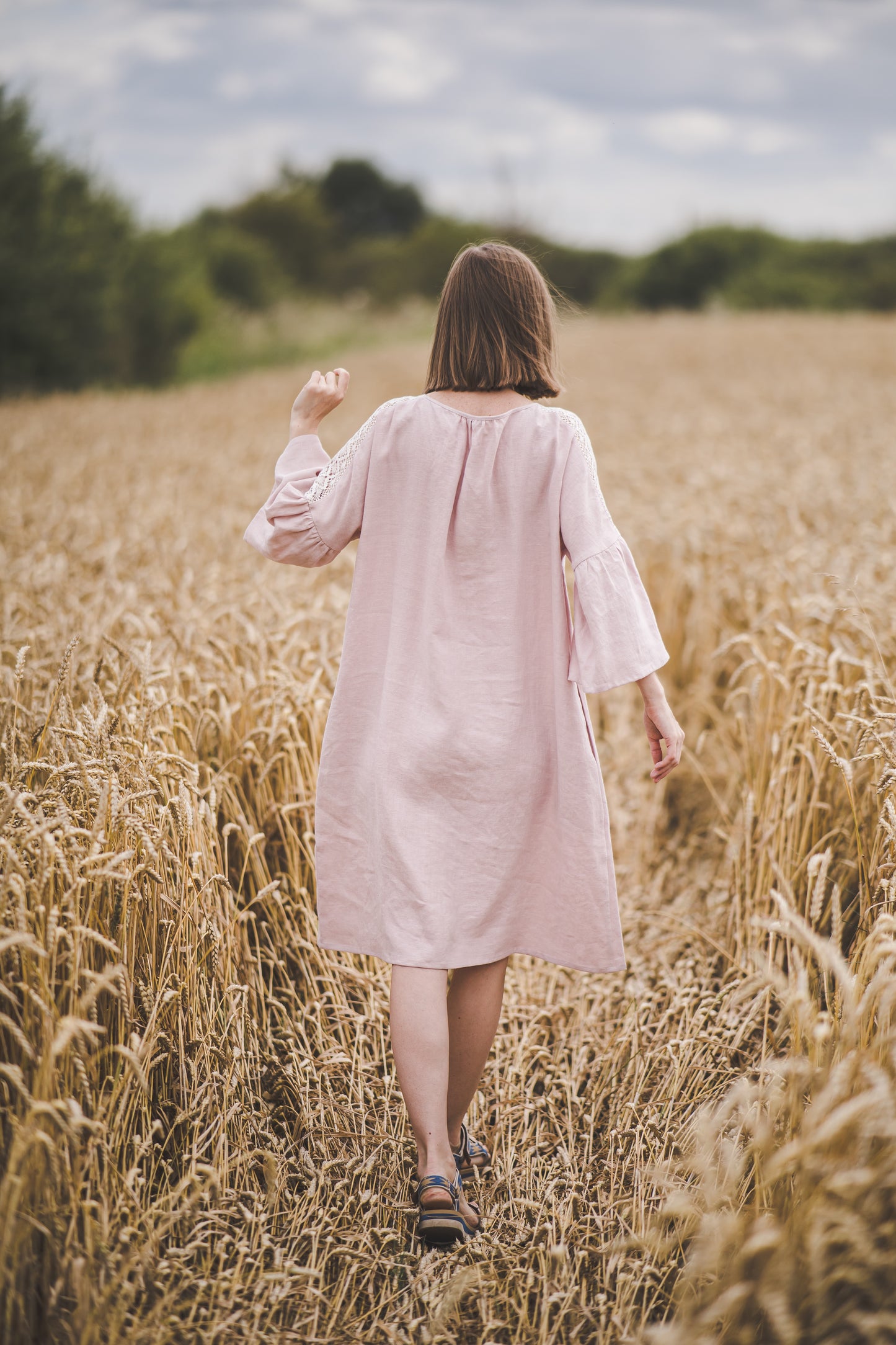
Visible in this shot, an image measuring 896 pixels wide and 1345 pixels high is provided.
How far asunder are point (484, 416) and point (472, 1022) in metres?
1.10

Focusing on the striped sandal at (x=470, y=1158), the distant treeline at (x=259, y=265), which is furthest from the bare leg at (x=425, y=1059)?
the distant treeline at (x=259, y=265)

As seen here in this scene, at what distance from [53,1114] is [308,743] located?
4.54 ft

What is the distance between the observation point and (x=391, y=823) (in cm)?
167

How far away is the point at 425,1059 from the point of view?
5.48ft

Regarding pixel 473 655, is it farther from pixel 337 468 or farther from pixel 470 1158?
pixel 470 1158

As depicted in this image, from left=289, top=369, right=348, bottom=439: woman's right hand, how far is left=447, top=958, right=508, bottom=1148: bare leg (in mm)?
1068

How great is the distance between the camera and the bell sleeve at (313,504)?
173 centimetres

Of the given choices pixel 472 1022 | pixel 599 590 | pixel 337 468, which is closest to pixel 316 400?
pixel 337 468

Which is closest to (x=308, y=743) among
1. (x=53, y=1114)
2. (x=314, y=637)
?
(x=314, y=637)

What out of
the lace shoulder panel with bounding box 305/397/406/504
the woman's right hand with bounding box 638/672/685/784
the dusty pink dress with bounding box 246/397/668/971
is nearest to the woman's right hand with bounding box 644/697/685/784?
the woman's right hand with bounding box 638/672/685/784

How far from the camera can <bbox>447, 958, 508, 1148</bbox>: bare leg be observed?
1.78 m

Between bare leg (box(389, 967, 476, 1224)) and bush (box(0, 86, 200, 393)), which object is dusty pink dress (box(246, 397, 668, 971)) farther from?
bush (box(0, 86, 200, 393))

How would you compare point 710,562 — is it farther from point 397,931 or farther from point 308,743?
point 397,931

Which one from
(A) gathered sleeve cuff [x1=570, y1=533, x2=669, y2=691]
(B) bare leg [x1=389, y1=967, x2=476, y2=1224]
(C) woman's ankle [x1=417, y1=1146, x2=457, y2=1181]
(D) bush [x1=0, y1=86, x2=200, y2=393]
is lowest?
(C) woman's ankle [x1=417, y1=1146, x2=457, y2=1181]
